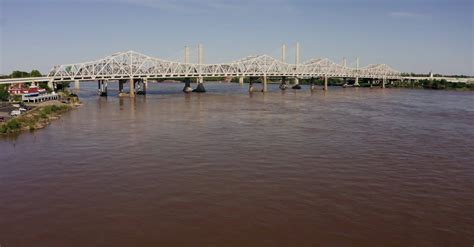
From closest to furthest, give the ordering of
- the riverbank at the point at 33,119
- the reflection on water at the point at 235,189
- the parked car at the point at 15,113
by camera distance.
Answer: the reflection on water at the point at 235,189
the riverbank at the point at 33,119
the parked car at the point at 15,113

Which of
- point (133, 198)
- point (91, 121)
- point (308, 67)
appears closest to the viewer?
point (133, 198)

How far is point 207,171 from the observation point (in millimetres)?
19172

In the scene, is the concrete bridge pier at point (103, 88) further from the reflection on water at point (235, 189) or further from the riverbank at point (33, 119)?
the reflection on water at point (235, 189)

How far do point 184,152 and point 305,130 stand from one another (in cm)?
1243

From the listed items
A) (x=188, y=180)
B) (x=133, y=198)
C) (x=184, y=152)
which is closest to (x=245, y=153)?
(x=184, y=152)

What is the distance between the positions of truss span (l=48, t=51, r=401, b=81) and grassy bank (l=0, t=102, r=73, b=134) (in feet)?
95.5

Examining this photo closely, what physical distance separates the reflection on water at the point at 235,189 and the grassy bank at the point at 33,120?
212cm

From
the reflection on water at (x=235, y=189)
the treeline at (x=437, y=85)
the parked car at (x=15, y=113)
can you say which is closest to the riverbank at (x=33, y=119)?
the parked car at (x=15, y=113)

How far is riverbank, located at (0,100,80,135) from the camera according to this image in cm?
2958

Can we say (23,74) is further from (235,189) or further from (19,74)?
(235,189)

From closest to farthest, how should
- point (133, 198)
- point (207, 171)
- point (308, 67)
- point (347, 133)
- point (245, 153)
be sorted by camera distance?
point (133, 198) < point (207, 171) < point (245, 153) < point (347, 133) < point (308, 67)

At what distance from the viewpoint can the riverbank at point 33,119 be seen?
29578mm

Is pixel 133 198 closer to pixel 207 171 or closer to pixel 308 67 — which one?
pixel 207 171

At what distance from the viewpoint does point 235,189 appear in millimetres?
16469
